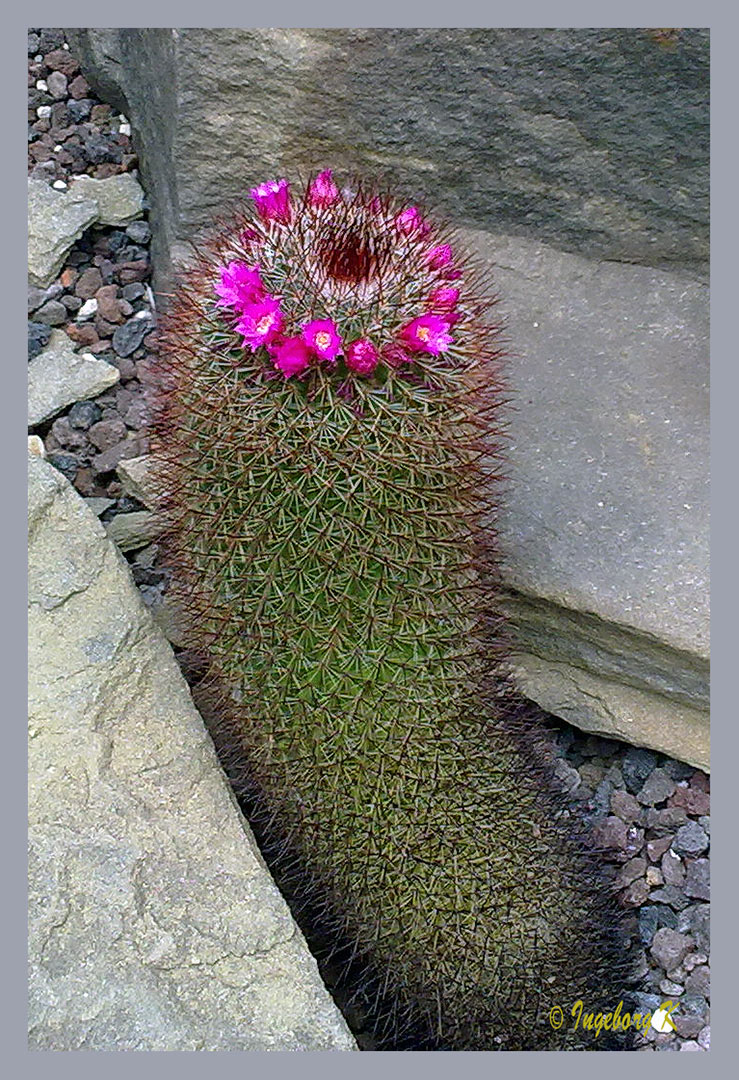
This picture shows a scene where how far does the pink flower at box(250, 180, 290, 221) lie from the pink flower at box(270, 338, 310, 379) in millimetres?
297

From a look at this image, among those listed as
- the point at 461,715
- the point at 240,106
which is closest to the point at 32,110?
the point at 240,106

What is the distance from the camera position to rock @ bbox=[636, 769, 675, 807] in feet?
9.01

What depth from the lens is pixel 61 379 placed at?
127 inches

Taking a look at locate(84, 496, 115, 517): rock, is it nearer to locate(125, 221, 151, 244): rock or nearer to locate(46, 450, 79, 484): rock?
locate(46, 450, 79, 484): rock

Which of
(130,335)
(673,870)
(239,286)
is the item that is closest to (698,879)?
(673,870)

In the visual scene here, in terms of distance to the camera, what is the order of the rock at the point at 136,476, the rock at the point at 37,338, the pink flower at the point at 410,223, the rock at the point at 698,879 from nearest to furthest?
1. the pink flower at the point at 410,223
2. the rock at the point at 698,879
3. the rock at the point at 136,476
4. the rock at the point at 37,338

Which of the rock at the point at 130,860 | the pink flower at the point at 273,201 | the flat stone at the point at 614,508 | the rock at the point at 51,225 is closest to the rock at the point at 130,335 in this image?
the rock at the point at 51,225

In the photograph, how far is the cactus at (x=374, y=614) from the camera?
1.99m

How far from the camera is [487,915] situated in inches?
87.7

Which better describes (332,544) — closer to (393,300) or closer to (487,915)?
(393,300)

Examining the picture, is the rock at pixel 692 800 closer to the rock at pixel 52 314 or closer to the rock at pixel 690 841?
the rock at pixel 690 841

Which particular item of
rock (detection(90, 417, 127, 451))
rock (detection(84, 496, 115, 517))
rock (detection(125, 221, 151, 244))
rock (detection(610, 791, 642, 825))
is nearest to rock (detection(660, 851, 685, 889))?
rock (detection(610, 791, 642, 825))

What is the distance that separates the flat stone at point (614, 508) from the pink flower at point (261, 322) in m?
0.84

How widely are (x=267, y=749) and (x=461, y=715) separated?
1.15 feet
